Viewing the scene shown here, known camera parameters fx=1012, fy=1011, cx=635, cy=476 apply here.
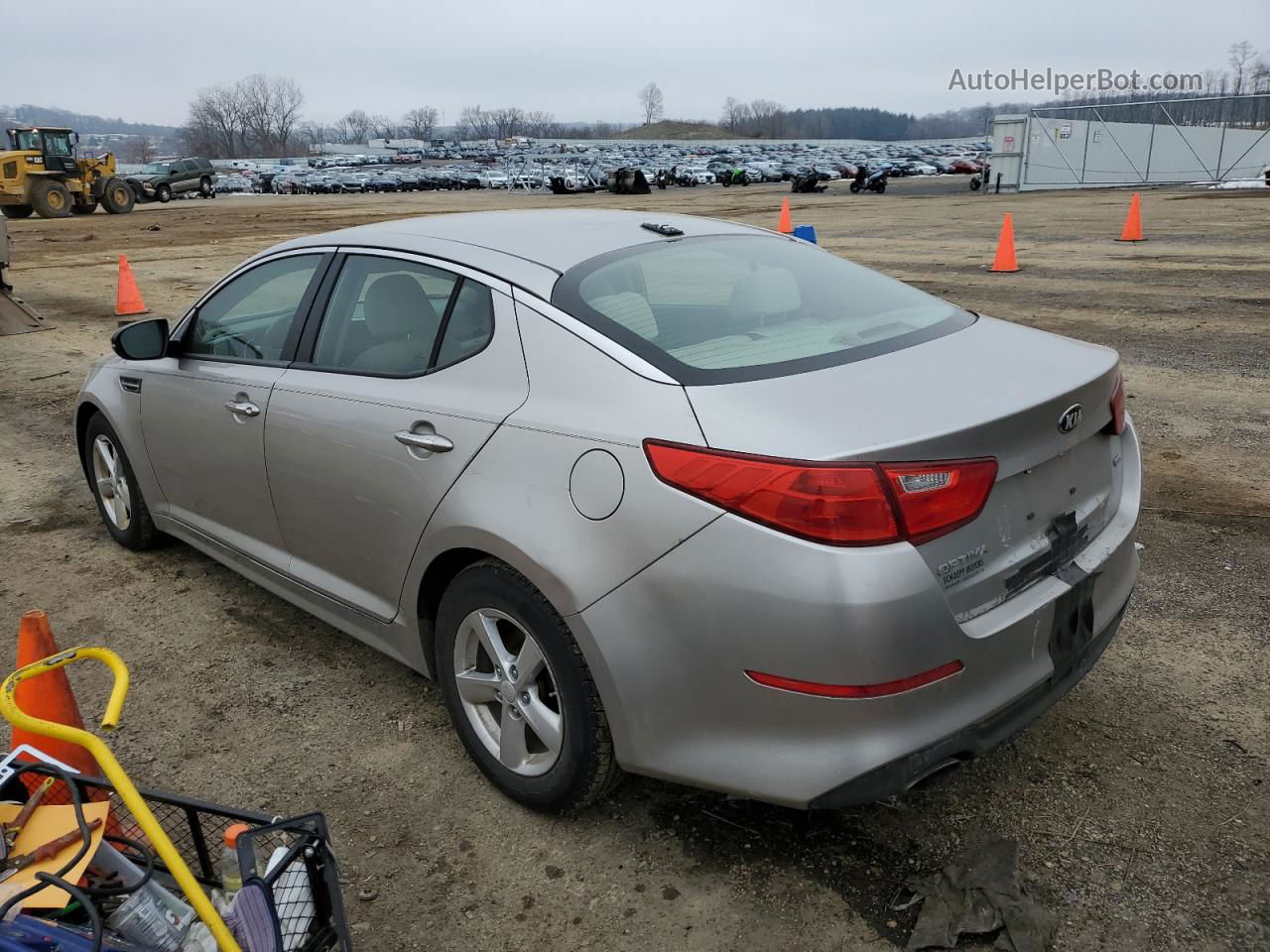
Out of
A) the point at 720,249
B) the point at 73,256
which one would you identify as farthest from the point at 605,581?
the point at 73,256

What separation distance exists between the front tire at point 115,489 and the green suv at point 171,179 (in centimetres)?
4725

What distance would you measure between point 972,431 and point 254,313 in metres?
2.86

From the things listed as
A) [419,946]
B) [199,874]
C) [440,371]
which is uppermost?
[440,371]

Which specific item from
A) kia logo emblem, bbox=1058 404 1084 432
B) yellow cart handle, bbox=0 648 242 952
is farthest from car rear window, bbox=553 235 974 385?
yellow cart handle, bbox=0 648 242 952

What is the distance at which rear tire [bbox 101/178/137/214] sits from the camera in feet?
122

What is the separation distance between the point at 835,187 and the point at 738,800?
156 feet

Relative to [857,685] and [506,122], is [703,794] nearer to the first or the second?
[857,685]

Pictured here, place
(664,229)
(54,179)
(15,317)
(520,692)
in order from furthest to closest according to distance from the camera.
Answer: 1. (54,179)
2. (15,317)
3. (664,229)
4. (520,692)

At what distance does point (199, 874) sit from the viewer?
241 centimetres

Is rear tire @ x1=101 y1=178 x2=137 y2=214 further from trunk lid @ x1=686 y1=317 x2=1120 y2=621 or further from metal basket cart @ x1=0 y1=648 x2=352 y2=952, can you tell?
trunk lid @ x1=686 y1=317 x2=1120 y2=621

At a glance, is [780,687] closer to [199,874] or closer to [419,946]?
[419,946]

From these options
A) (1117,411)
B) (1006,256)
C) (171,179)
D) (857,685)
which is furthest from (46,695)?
(171,179)

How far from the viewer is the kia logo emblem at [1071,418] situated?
97.0 inches

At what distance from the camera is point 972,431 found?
2.24 meters
